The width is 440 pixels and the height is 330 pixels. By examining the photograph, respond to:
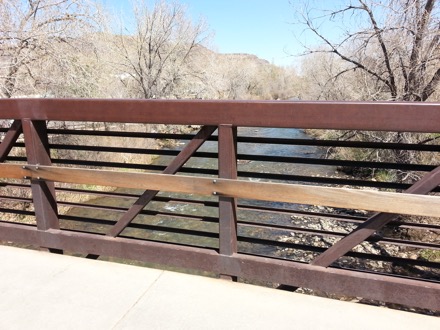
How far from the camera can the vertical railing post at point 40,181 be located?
2.67 m

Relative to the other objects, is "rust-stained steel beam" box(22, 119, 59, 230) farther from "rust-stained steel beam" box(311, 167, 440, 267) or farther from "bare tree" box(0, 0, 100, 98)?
"bare tree" box(0, 0, 100, 98)

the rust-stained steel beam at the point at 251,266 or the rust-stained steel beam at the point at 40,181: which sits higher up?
the rust-stained steel beam at the point at 40,181

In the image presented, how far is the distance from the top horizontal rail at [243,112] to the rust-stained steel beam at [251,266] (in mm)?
920

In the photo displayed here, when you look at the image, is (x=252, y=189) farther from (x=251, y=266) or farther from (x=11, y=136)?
(x=11, y=136)

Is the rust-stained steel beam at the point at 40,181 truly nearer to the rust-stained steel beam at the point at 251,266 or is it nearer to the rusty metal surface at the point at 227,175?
the rust-stained steel beam at the point at 251,266

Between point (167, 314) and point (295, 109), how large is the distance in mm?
1458

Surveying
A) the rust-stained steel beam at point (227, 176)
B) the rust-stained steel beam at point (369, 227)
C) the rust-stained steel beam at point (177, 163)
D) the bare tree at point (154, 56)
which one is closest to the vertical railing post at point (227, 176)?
the rust-stained steel beam at point (227, 176)

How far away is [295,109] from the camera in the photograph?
6.65 ft

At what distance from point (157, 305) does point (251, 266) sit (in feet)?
2.18

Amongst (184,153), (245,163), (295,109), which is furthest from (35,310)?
(245,163)

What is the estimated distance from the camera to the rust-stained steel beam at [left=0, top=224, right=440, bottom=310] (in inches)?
80.6

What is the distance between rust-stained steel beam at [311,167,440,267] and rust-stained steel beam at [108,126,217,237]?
1.06m

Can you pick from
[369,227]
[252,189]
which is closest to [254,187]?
[252,189]

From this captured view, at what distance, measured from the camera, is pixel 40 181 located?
9.10ft
